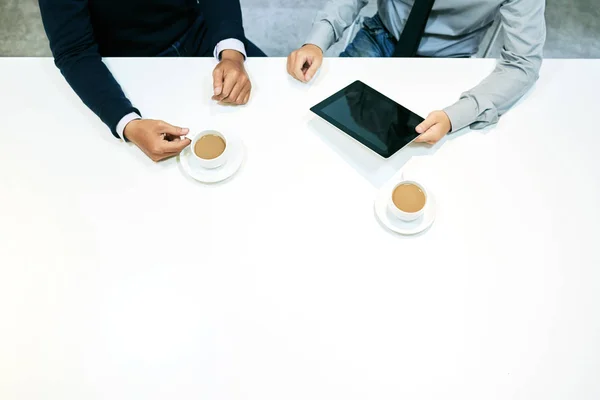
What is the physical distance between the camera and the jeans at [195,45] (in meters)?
1.22

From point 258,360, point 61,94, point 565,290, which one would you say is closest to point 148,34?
point 61,94

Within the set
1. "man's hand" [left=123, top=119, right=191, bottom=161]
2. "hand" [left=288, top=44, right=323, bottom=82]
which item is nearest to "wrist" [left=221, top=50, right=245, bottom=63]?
"hand" [left=288, top=44, right=323, bottom=82]

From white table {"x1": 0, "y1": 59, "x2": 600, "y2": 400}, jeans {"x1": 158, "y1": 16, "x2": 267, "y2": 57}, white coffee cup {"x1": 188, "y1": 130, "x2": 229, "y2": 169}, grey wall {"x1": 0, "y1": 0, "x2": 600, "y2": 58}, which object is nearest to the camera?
white table {"x1": 0, "y1": 59, "x2": 600, "y2": 400}

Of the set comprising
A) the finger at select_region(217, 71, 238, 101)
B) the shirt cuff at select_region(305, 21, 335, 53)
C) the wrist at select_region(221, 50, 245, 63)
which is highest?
the shirt cuff at select_region(305, 21, 335, 53)

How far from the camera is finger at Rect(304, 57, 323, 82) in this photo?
970 millimetres

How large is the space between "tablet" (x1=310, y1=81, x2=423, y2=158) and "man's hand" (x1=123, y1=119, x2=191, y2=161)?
0.93 ft

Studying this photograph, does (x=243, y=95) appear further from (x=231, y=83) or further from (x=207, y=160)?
(x=207, y=160)

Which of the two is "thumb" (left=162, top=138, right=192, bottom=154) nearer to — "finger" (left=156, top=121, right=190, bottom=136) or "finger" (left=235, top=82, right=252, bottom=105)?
"finger" (left=156, top=121, right=190, bottom=136)

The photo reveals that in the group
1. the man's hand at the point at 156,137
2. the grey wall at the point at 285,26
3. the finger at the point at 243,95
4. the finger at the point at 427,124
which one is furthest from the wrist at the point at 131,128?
the grey wall at the point at 285,26

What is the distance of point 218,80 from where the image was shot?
93cm

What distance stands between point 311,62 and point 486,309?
639 mm

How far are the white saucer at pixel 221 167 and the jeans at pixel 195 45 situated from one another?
45cm

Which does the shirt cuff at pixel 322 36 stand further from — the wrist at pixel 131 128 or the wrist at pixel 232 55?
the wrist at pixel 131 128

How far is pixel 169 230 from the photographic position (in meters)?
0.81
